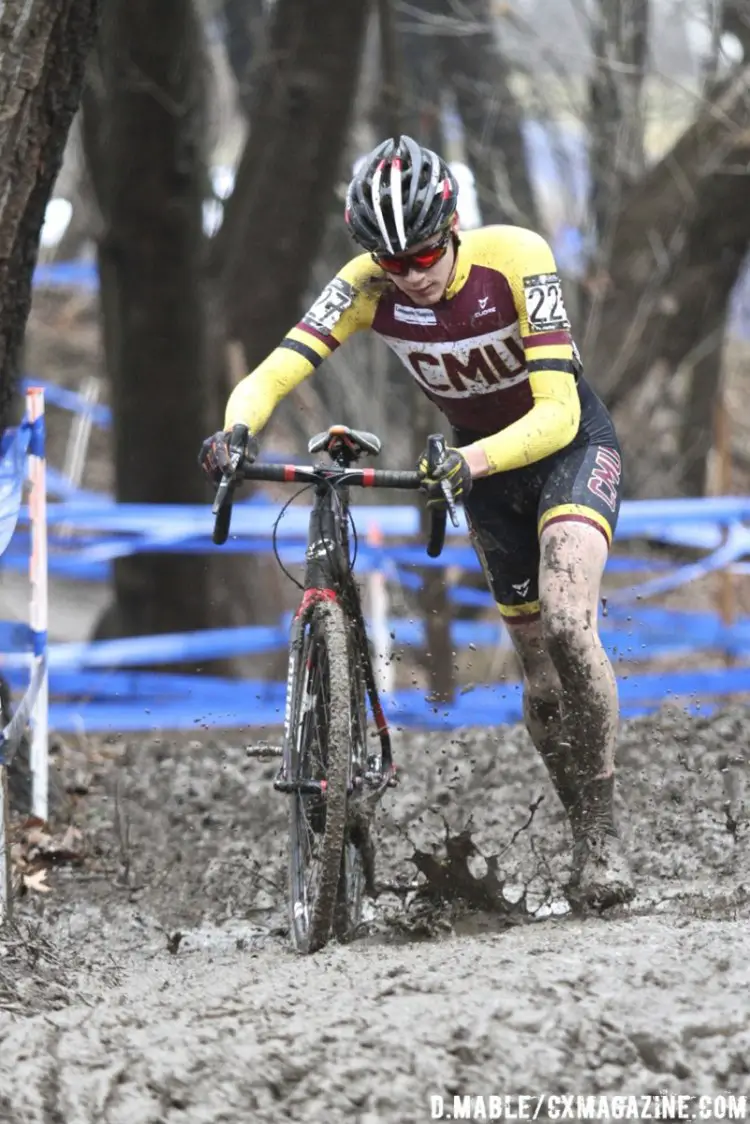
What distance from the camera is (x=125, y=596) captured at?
11.5 metres

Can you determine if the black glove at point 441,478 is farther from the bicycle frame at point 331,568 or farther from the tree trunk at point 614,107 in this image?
the tree trunk at point 614,107

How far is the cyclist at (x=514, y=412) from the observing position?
5035mm

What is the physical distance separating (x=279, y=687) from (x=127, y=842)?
8.69 feet

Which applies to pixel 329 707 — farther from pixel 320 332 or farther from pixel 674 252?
pixel 674 252

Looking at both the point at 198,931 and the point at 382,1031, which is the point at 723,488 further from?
the point at 382,1031

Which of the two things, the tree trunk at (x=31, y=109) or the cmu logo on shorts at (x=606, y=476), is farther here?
the tree trunk at (x=31, y=109)

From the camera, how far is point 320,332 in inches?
216

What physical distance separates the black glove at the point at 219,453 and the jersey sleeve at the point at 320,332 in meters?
0.35

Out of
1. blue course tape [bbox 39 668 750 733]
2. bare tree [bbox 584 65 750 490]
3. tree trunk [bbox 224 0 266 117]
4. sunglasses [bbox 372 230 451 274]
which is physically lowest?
blue course tape [bbox 39 668 750 733]

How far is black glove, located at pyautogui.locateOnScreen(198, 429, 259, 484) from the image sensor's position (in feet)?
16.3

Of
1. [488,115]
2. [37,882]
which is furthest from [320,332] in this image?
[488,115]

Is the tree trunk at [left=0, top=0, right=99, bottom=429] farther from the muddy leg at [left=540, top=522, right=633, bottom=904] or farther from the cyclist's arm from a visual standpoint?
Result: the muddy leg at [left=540, top=522, right=633, bottom=904]

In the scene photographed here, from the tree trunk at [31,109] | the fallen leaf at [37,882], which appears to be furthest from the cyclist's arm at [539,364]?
the fallen leaf at [37,882]

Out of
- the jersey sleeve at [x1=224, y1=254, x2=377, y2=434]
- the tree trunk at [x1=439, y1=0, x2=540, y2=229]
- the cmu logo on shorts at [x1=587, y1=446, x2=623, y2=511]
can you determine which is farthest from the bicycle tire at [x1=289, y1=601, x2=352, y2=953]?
the tree trunk at [x1=439, y1=0, x2=540, y2=229]
